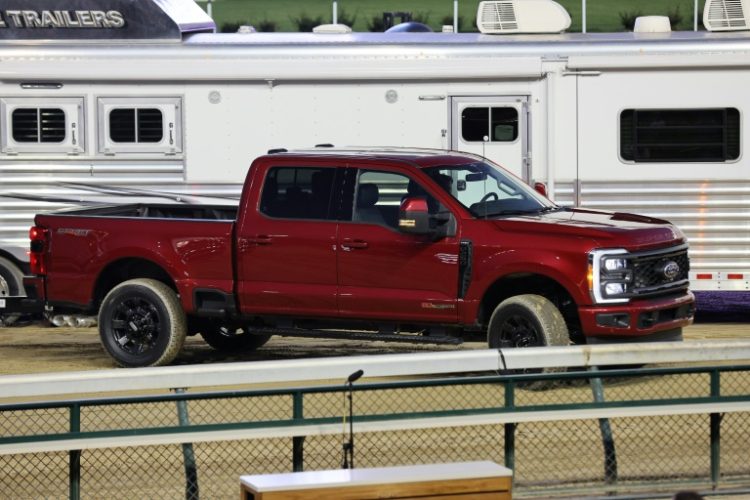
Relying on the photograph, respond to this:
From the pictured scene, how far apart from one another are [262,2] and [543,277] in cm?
4060

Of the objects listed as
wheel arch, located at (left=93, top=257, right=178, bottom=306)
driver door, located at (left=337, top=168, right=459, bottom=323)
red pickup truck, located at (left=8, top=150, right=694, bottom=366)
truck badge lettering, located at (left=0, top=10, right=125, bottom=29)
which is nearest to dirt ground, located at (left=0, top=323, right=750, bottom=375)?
red pickup truck, located at (left=8, top=150, right=694, bottom=366)

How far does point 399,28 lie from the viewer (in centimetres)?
1833

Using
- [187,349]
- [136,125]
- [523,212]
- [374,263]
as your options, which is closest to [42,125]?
[136,125]

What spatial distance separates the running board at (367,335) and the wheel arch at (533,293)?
354 mm

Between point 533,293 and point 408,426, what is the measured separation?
4381 mm

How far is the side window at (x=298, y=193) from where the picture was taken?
42.8 feet

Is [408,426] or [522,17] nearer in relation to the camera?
[408,426]

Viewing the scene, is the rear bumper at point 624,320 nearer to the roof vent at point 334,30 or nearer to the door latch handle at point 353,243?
the door latch handle at point 353,243

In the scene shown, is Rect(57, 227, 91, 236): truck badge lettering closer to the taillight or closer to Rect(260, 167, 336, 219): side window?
the taillight

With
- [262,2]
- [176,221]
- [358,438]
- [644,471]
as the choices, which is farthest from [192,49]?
[262,2]

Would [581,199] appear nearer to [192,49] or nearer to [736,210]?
[736,210]

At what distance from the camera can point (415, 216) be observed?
12.4 meters

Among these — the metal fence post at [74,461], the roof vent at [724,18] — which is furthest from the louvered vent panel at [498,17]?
the metal fence post at [74,461]

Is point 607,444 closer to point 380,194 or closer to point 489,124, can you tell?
point 380,194
